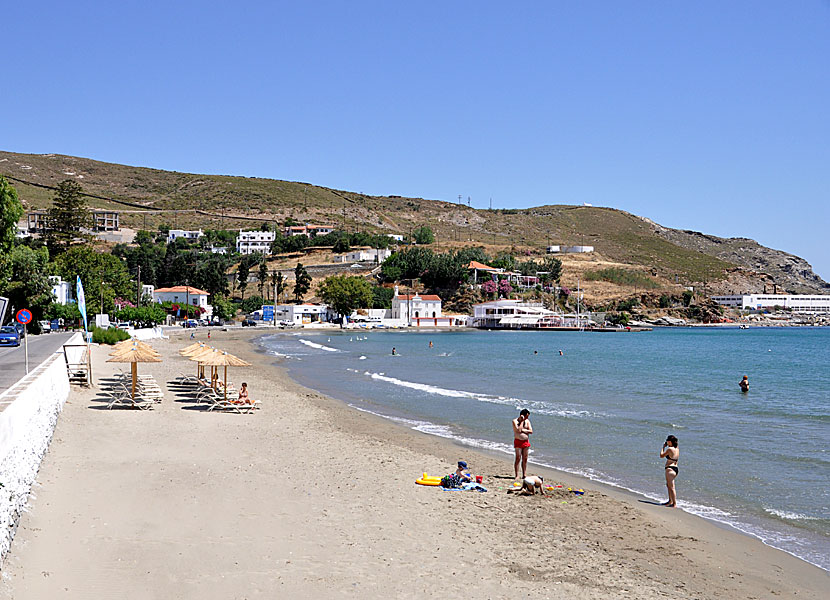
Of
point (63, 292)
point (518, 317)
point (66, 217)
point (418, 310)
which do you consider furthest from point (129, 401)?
point (518, 317)

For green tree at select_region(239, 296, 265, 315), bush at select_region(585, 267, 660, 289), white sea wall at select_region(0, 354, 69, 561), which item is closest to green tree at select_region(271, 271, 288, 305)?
green tree at select_region(239, 296, 265, 315)

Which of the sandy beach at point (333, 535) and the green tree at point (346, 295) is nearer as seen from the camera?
the sandy beach at point (333, 535)

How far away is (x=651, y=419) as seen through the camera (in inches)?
902

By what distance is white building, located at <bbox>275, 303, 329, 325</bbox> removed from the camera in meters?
112

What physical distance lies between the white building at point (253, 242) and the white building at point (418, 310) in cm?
4308

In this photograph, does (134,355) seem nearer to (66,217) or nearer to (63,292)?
(63,292)

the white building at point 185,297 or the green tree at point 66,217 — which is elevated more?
the green tree at point 66,217

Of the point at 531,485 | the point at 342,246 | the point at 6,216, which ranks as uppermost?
the point at 342,246

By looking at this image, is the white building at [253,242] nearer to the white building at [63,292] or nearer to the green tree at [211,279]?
the green tree at [211,279]

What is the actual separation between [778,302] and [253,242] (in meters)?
132

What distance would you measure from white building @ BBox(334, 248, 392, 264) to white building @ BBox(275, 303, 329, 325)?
28959mm

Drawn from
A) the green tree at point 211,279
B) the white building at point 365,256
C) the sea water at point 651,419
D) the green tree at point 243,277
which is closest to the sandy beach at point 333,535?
the sea water at point 651,419

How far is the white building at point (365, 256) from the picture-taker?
14500 centimetres

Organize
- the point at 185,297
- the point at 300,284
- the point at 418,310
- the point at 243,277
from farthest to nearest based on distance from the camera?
1. the point at 243,277
2. the point at 300,284
3. the point at 418,310
4. the point at 185,297
